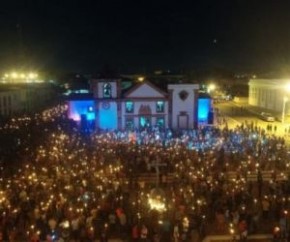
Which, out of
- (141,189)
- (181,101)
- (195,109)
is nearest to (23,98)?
(181,101)

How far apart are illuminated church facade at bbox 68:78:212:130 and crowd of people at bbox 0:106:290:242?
14.1m

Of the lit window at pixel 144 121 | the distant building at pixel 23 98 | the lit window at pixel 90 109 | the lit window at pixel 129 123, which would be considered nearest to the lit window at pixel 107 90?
the lit window at pixel 90 109

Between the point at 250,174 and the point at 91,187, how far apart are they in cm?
917

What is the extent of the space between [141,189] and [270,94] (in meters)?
46.9

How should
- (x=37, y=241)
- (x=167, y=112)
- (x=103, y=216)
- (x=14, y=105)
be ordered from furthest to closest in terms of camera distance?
1. (x=14, y=105)
2. (x=167, y=112)
3. (x=103, y=216)
4. (x=37, y=241)

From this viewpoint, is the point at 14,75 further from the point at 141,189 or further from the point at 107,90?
the point at 141,189

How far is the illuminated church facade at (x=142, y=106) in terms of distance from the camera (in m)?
46.4

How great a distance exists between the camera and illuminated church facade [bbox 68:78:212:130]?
46.4 m

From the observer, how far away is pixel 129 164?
25.6 meters

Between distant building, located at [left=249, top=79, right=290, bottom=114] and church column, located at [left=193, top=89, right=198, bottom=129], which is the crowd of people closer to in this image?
church column, located at [left=193, top=89, right=198, bottom=129]

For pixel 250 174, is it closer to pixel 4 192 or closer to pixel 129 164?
pixel 129 164

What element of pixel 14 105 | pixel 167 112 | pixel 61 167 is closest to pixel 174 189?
pixel 61 167

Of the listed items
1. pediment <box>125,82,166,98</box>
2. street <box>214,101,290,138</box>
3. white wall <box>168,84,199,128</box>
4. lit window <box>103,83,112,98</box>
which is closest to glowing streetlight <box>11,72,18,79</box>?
street <box>214,101,290,138</box>

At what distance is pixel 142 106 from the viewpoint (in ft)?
153
